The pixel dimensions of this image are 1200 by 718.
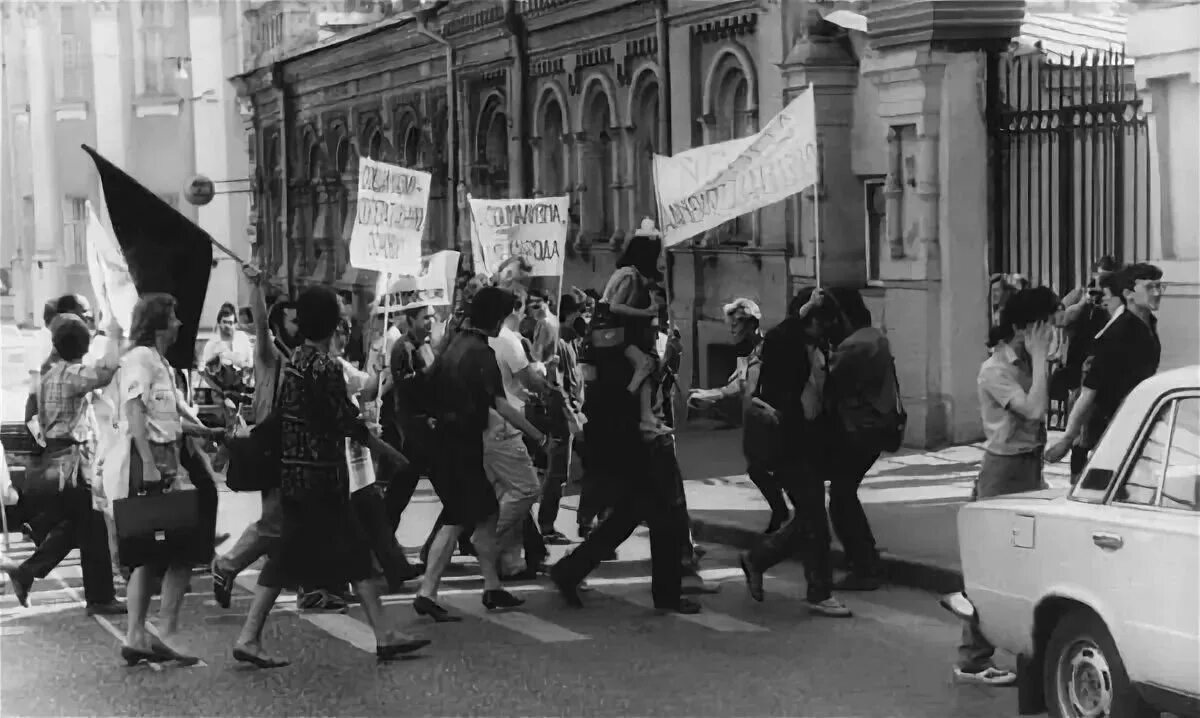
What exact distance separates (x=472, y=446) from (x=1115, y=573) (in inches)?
186

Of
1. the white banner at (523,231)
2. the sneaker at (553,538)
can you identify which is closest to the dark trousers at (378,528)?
the sneaker at (553,538)

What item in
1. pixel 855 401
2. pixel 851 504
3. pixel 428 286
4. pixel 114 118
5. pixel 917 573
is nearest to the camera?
pixel 855 401

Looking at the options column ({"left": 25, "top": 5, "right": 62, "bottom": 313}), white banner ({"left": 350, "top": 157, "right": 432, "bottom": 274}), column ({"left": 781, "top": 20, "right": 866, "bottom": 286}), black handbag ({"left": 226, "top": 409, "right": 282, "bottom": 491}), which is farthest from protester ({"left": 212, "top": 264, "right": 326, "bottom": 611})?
column ({"left": 25, "top": 5, "right": 62, "bottom": 313})

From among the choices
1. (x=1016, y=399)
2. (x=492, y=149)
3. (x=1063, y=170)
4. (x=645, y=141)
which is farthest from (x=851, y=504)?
(x=492, y=149)

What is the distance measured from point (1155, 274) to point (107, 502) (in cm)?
586

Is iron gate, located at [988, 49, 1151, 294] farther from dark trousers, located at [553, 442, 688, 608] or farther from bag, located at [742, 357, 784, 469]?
dark trousers, located at [553, 442, 688, 608]

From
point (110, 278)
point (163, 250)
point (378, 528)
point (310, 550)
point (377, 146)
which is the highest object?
point (377, 146)

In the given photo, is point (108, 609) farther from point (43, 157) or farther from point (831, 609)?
point (43, 157)

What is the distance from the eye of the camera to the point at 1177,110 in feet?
55.1

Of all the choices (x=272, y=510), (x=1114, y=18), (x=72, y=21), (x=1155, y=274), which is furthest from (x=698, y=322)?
(x=72, y=21)

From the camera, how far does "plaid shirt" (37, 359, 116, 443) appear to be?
11969 millimetres

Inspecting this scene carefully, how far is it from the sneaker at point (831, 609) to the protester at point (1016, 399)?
4.87 ft

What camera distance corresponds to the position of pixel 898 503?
1576cm

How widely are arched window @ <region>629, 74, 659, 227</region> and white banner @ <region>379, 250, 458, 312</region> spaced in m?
7.15
